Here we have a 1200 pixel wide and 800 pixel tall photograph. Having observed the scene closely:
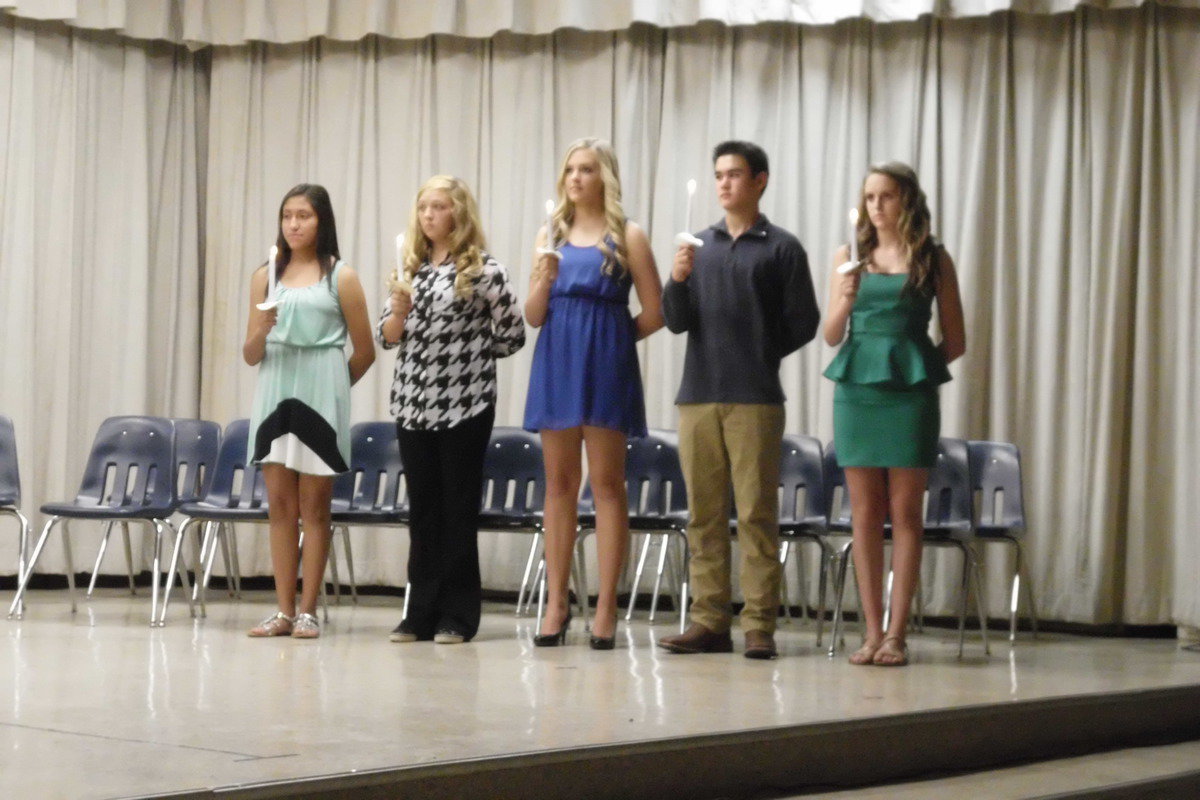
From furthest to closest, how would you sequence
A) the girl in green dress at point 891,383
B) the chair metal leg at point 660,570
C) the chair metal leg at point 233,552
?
the chair metal leg at point 233,552 < the chair metal leg at point 660,570 < the girl in green dress at point 891,383

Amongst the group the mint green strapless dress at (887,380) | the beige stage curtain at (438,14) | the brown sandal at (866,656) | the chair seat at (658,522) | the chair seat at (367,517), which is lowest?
the brown sandal at (866,656)

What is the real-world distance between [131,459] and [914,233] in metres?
3.48

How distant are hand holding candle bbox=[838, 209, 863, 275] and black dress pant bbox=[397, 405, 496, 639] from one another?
4.14ft

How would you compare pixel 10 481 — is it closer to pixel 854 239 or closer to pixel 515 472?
pixel 515 472

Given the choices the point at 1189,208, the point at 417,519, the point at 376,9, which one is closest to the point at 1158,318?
the point at 1189,208

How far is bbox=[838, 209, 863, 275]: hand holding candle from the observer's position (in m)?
4.63

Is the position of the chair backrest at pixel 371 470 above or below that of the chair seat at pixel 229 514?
above

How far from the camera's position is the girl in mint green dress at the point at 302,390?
5.14 meters

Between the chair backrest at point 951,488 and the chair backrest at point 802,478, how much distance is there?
427 mm

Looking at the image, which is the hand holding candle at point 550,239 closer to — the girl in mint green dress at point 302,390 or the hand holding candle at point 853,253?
the girl in mint green dress at point 302,390

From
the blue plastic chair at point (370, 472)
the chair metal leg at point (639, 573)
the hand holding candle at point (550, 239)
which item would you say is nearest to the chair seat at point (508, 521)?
the blue plastic chair at point (370, 472)

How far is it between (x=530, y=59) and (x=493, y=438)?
7.43 feet

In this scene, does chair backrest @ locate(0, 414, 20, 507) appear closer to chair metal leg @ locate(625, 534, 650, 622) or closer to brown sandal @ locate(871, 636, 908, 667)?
chair metal leg @ locate(625, 534, 650, 622)

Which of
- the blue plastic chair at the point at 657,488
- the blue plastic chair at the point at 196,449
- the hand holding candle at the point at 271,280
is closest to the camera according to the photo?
the hand holding candle at the point at 271,280
